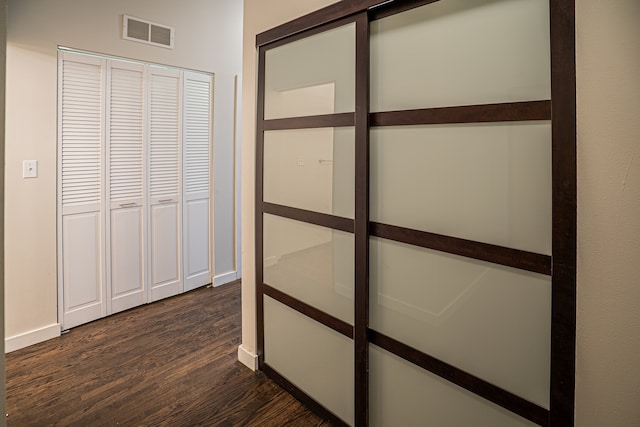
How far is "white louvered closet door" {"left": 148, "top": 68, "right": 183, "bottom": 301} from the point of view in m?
3.31

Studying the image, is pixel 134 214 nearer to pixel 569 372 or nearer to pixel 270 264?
pixel 270 264

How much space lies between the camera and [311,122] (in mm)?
1916

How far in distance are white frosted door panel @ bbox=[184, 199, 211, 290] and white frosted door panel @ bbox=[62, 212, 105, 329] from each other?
2.60 feet

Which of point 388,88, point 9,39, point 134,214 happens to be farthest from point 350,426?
point 9,39

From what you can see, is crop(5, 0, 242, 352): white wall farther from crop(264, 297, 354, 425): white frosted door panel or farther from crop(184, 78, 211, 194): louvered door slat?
crop(264, 297, 354, 425): white frosted door panel

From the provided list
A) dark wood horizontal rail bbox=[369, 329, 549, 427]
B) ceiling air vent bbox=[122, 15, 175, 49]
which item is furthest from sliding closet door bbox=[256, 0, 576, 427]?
ceiling air vent bbox=[122, 15, 175, 49]

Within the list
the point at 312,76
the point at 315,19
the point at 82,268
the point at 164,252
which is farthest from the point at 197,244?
the point at 315,19

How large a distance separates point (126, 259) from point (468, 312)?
115 inches

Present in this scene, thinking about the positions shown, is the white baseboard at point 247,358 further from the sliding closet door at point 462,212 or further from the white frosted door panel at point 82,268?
Answer: the white frosted door panel at point 82,268

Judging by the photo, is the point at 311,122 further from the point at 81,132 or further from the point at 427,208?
the point at 81,132

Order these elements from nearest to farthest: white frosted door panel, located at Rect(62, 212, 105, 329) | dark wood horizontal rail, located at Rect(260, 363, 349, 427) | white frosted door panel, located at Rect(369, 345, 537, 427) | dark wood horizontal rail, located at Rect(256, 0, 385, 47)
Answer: white frosted door panel, located at Rect(369, 345, 537, 427)
dark wood horizontal rail, located at Rect(256, 0, 385, 47)
dark wood horizontal rail, located at Rect(260, 363, 349, 427)
white frosted door panel, located at Rect(62, 212, 105, 329)

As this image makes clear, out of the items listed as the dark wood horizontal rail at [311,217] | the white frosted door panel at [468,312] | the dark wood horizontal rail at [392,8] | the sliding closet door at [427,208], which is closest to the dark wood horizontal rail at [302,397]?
the sliding closet door at [427,208]

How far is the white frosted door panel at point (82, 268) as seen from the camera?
286 cm

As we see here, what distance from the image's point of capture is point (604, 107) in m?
1.03
